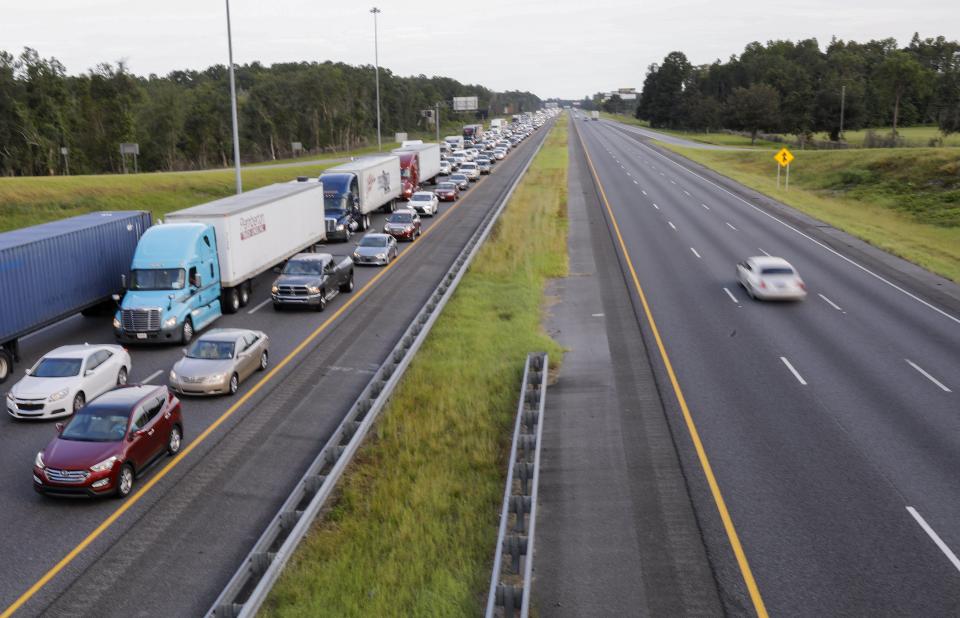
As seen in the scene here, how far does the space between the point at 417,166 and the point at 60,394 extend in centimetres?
4608

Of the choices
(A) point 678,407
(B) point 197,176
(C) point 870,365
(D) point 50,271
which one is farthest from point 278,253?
(B) point 197,176

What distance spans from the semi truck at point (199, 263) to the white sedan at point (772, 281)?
18117mm

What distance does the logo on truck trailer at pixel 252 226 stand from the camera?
27.9 metres

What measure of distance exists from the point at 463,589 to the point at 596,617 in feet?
6.27

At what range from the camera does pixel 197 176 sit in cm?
6053

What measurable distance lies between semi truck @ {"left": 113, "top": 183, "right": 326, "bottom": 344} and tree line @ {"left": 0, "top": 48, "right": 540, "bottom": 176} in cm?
6007

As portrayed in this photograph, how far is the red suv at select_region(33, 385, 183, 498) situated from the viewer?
46.6 feet

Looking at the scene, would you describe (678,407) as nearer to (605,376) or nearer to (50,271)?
(605,376)

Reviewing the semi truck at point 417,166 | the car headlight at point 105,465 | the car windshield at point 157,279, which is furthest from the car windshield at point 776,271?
the semi truck at point 417,166

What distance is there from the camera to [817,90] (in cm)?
12050

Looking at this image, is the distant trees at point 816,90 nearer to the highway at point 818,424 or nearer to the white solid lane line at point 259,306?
the highway at point 818,424

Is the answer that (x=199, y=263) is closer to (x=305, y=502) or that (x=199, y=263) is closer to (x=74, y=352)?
(x=74, y=352)

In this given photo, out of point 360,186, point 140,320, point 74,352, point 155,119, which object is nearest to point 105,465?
point 74,352

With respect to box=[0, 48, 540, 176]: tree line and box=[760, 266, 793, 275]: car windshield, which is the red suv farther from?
box=[0, 48, 540, 176]: tree line
